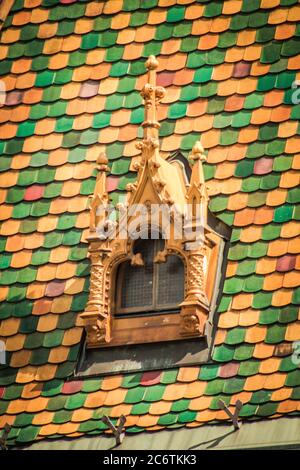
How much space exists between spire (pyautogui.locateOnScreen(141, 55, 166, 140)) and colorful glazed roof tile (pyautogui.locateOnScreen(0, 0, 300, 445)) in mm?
772

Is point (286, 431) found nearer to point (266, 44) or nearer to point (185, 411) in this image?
point (185, 411)

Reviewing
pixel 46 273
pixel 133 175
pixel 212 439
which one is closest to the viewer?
pixel 212 439

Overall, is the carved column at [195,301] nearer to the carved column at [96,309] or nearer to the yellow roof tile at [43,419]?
the carved column at [96,309]

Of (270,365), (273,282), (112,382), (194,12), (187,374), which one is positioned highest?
(194,12)

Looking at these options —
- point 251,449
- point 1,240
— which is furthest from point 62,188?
point 251,449

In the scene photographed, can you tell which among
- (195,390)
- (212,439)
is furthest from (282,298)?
(212,439)

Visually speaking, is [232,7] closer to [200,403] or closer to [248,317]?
[248,317]

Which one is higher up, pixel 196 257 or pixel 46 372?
pixel 196 257

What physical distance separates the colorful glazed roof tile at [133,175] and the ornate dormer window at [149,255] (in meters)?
0.45

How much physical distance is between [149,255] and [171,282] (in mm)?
504

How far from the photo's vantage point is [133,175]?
38.1m

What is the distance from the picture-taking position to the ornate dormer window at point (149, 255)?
119 ft

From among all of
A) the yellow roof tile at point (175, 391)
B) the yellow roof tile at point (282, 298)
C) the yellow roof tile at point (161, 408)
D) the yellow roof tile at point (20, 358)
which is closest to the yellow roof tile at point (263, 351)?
the yellow roof tile at point (282, 298)
